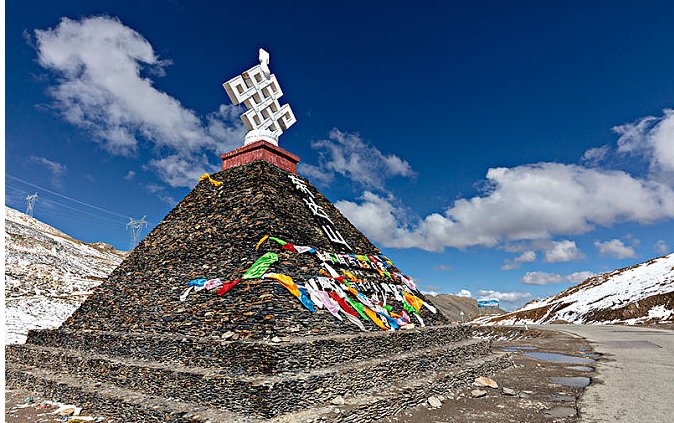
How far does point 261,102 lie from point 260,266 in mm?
9126

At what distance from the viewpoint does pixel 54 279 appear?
27516mm

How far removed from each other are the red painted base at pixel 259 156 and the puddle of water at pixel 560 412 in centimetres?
1273

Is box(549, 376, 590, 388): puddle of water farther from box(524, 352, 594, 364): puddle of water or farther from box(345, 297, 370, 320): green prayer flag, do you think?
box(345, 297, 370, 320): green prayer flag

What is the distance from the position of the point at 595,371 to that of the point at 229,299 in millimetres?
15146

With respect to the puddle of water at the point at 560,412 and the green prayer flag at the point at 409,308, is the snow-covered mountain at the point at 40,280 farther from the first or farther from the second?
the puddle of water at the point at 560,412

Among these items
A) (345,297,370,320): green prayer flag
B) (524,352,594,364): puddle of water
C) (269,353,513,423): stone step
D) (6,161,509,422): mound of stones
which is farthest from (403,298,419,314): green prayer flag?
(524,352,594,364): puddle of water

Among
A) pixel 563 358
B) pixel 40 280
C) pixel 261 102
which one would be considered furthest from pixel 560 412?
pixel 40 280

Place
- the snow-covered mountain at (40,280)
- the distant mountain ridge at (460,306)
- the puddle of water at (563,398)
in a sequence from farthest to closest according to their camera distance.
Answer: the distant mountain ridge at (460,306), the snow-covered mountain at (40,280), the puddle of water at (563,398)

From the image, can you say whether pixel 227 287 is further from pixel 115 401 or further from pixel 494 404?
pixel 494 404

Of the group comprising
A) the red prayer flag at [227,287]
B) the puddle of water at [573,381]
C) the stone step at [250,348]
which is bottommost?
the puddle of water at [573,381]

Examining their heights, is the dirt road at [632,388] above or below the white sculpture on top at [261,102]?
below

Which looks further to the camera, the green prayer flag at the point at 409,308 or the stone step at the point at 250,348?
the green prayer flag at the point at 409,308

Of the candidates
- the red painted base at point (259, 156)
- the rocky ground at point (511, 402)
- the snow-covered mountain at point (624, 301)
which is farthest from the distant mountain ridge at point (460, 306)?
the red painted base at point (259, 156)

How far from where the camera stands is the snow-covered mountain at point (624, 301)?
4156cm
